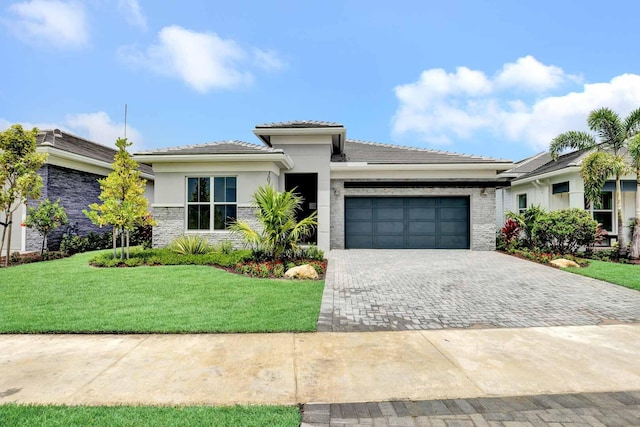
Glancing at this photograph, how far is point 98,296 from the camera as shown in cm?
658

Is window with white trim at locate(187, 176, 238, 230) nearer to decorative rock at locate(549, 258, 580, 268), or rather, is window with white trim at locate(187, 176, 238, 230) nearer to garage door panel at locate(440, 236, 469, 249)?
garage door panel at locate(440, 236, 469, 249)

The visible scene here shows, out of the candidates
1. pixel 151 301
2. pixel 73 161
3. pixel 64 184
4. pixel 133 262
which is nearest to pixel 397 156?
pixel 133 262

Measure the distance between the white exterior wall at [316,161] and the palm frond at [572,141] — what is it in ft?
33.1

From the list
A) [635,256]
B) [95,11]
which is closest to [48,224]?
[95,11]

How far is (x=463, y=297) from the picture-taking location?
6832 mm

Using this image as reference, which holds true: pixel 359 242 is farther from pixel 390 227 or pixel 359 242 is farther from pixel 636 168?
pixel 636 168

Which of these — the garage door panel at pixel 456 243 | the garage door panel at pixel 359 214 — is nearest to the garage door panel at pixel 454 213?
the garage door panel at pixel 456 243

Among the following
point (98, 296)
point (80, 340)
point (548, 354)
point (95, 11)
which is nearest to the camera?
point (548, 354)

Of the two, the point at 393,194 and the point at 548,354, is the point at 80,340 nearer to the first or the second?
the point at 548,354

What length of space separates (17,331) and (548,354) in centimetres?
720

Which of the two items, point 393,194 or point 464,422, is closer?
point 464,422

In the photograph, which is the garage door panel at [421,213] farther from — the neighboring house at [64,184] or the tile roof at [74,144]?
the tile roof at [74,144]

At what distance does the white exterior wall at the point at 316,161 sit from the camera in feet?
46.6

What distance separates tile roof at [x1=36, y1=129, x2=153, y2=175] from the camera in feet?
46.3
